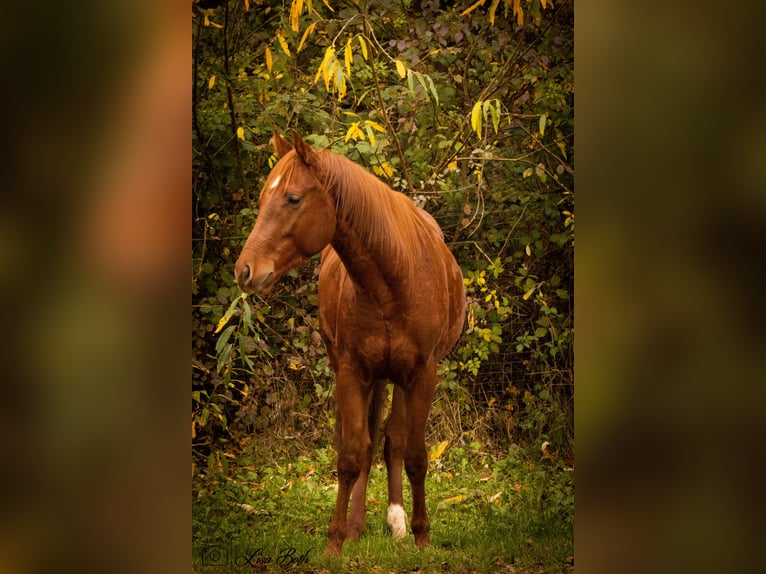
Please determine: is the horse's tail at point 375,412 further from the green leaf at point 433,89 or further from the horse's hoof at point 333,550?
the green leaf at point 433,89

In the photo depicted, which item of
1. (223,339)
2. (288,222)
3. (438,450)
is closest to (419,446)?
(438,450)

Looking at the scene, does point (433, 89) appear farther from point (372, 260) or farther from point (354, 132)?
point (372, 260)

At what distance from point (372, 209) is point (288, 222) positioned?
1.03ft

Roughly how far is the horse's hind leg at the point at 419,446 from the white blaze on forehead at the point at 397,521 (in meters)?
0.04

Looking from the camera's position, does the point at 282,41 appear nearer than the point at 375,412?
Yes

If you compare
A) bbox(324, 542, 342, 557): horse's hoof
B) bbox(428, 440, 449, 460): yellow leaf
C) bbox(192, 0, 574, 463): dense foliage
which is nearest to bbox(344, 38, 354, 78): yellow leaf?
bbox(192, 0, 574, 463): dense foliage

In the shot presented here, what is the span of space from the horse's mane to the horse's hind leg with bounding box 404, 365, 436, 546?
1.47 feet

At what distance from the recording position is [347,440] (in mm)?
3166

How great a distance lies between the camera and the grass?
312cm
